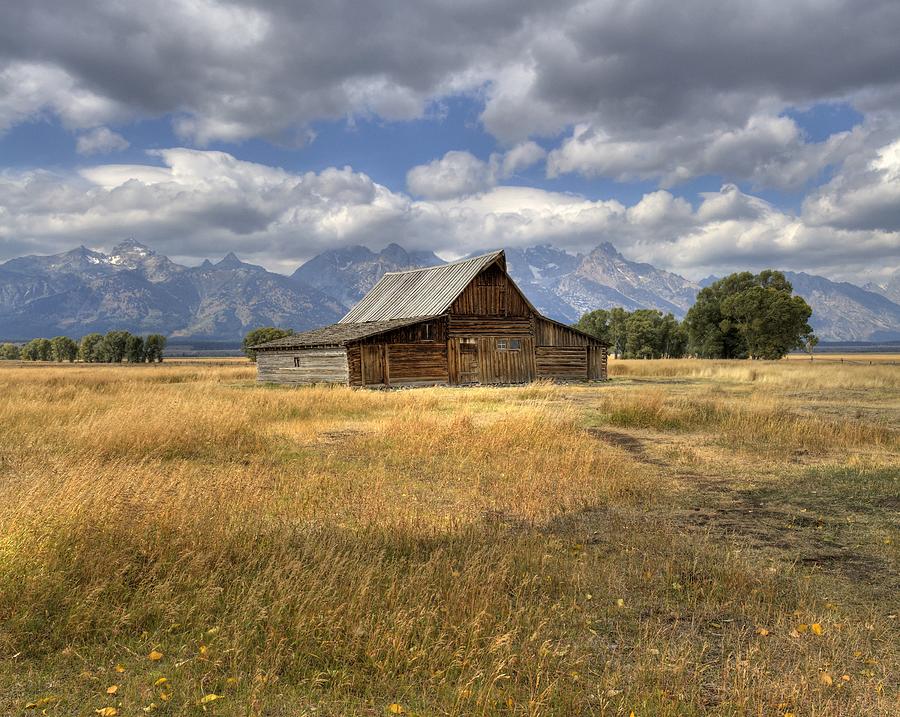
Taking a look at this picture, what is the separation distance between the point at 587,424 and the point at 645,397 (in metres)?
3.43

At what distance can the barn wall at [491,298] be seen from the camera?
1531 inches

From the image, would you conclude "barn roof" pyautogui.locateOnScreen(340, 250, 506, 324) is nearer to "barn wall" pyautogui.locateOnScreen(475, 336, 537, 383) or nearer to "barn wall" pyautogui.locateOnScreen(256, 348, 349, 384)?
"barn wall" pyautogui.locateOnScreen(475, 336, 537, 383)

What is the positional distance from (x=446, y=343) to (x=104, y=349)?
350 ft

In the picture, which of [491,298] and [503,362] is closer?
[491,298]

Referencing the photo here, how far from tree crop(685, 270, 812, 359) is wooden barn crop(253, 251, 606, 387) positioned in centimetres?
3763

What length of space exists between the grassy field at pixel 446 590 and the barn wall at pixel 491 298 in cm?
2782

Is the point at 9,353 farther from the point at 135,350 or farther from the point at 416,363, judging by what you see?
the point at 416,363

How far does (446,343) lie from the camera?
125 feet

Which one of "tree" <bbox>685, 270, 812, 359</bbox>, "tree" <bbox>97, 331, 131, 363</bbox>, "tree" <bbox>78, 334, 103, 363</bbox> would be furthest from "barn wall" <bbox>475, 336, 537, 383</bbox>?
"tree" <bbox>78, 334, 103, 363</bbox>

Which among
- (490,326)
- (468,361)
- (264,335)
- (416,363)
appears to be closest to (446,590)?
(416,363)

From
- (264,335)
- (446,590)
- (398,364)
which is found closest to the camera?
(446,590)

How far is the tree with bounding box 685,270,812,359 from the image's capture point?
71.9m

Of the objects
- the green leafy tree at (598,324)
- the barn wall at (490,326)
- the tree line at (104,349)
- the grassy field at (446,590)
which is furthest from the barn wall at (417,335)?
the tree line at (104,349)

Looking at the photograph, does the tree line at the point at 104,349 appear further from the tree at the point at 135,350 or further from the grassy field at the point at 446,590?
the grassy field at the point at 446,590
